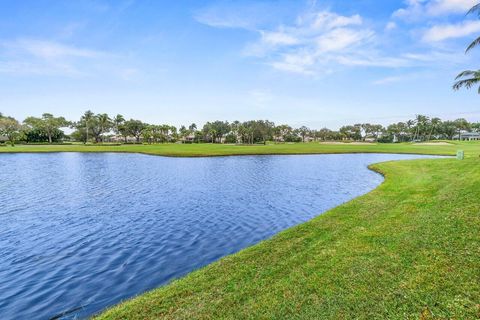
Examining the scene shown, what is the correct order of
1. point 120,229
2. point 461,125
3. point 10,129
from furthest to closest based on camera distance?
1. point 461,125
2. point 10,129
3. point 120,229

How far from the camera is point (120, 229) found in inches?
534

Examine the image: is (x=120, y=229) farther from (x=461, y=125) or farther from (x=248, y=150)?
(x=461, y=125)

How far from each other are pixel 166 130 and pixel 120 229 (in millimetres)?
153859

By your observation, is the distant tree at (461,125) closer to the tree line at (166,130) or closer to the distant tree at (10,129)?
the tree line at (166,130)

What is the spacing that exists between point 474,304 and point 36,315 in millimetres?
10635

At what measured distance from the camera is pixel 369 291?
628 cm

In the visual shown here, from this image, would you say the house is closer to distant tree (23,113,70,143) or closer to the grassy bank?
the grassy bank

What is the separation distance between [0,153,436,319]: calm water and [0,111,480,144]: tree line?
128 m

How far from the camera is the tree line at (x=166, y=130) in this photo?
128750mm

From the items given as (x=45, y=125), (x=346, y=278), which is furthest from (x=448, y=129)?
(x=45, y=125)

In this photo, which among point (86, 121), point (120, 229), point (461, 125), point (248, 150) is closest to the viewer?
point (120, 229)

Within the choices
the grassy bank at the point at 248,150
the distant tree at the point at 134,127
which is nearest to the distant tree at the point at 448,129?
the grassy bank at the point at 248,150

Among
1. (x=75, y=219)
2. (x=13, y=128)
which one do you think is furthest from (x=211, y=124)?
(x=75, y=219)

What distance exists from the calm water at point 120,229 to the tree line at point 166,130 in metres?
128
